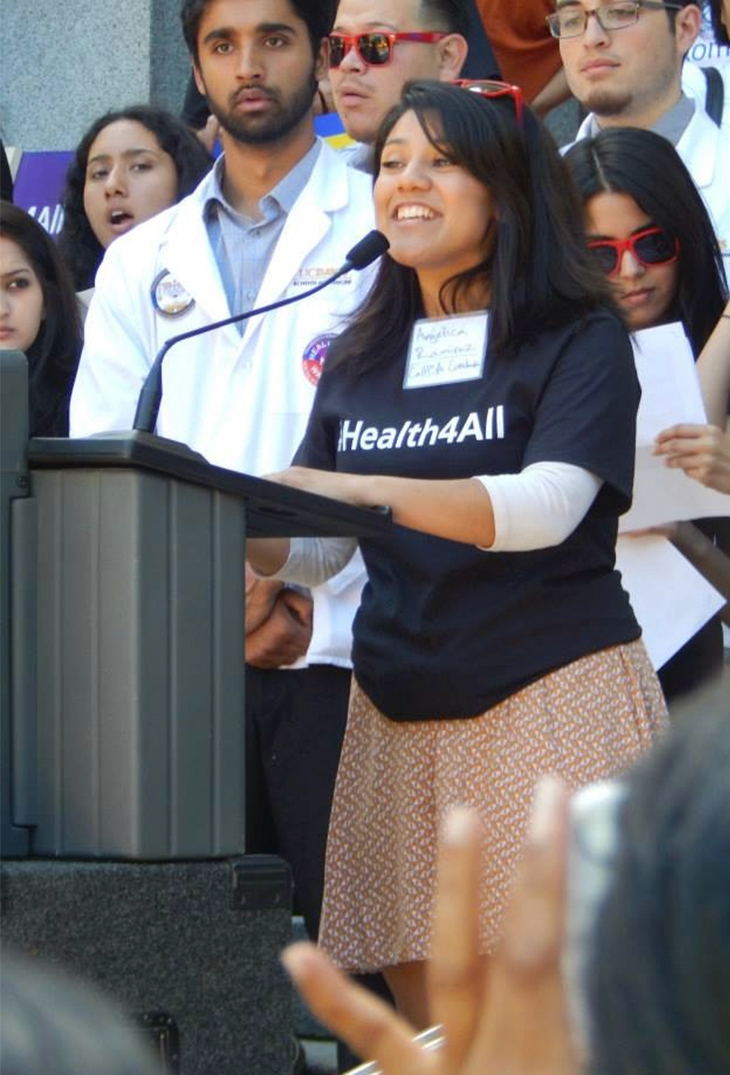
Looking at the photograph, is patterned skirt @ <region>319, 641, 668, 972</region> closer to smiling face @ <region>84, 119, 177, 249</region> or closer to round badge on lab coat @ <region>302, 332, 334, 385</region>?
round badge on lab coat @ <region>302, 332, 334, 385</region>

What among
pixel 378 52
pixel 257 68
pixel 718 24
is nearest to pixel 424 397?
pixel 257 68

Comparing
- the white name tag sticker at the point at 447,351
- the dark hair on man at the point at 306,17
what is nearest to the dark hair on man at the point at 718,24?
the dark hair on man at the point at 306,17

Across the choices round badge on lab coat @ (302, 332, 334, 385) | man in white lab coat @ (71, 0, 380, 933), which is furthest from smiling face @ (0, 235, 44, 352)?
round badge on lab coat @ (302, 332, 334, 385)

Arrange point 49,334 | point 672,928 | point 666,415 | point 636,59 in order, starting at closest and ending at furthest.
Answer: point 672,928 < point 666,415 < point 636,59 < point 49,334

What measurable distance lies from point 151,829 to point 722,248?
2144 millimetres

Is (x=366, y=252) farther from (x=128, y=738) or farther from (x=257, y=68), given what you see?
(x=257, y=68)

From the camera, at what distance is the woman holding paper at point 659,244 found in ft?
11.3

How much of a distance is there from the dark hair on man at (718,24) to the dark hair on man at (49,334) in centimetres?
147

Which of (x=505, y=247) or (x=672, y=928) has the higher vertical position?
(x=505, y=247)

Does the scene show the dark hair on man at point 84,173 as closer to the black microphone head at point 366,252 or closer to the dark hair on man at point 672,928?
the black microphone head at point 366,252

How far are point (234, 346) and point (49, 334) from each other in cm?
78

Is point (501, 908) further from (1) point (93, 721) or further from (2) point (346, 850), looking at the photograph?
(1) point (93, 721)

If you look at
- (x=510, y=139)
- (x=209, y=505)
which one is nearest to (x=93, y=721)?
(x=209, y=505)

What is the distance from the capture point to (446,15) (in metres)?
4.31
